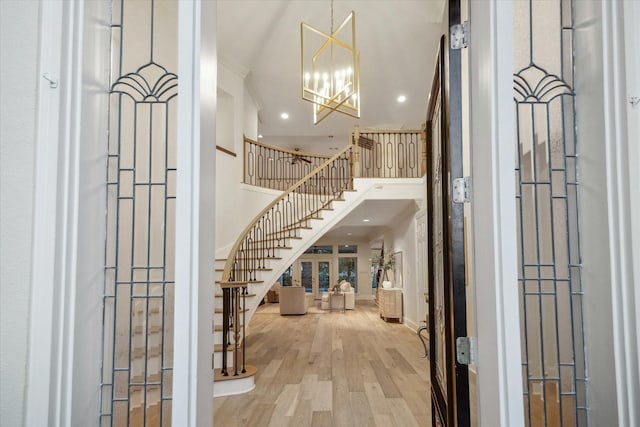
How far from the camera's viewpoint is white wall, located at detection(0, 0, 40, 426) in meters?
1.46

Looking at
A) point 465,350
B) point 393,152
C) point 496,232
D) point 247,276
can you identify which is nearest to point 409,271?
point 393,152

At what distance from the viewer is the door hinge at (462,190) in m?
1.89

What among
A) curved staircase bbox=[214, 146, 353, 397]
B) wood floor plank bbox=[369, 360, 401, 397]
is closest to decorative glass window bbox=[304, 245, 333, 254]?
curved staircase bbox=[214, 146, 353, 397]

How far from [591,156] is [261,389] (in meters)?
4.02

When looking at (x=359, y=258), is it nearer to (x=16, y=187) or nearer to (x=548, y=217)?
(x=548, y=217)

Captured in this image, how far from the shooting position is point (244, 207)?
8.75m

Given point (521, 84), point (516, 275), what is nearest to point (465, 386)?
point (516, 275)

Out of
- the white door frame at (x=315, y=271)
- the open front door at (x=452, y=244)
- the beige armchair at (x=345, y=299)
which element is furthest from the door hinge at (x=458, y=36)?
the white door frame at (x=315, y=271)

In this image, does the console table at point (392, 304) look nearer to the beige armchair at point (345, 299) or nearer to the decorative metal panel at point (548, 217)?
the beige armchair at point (345, 299)

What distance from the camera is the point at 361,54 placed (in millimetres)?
8539

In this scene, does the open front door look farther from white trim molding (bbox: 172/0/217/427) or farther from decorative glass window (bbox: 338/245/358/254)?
decorative glass window (bbox: 338/245/358/254)

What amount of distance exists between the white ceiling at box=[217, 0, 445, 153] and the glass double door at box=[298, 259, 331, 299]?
26.4ft

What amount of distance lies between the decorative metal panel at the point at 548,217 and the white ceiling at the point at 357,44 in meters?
5.49

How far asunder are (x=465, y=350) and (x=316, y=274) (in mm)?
16860
